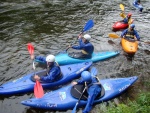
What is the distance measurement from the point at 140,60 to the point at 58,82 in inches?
167

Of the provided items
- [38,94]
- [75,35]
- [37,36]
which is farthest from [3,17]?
[38,94]

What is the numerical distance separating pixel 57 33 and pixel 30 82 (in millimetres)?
5145

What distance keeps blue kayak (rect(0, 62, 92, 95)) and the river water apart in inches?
10.4

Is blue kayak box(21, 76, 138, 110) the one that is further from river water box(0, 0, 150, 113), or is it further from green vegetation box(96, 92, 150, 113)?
green vegetation box(96, 92, 150, 113)

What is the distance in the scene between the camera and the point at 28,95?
7262 mm

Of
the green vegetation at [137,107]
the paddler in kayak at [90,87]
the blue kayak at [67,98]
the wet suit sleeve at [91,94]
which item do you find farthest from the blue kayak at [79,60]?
the green vegetation at [137,107]

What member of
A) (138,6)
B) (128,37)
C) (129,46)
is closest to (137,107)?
(129,46)

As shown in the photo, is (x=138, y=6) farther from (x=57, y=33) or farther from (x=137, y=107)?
(x=137, y=107)

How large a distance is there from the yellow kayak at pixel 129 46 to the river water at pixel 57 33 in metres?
0.34

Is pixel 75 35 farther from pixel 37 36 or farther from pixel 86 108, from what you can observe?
pixel 86 108

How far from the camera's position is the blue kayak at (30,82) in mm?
7012

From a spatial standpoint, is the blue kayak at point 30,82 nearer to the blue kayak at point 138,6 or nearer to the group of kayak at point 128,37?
the group of kayak at point 128,37

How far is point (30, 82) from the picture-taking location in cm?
725

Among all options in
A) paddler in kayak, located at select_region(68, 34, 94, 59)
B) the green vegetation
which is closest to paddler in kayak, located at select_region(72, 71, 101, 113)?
the green vegetation
